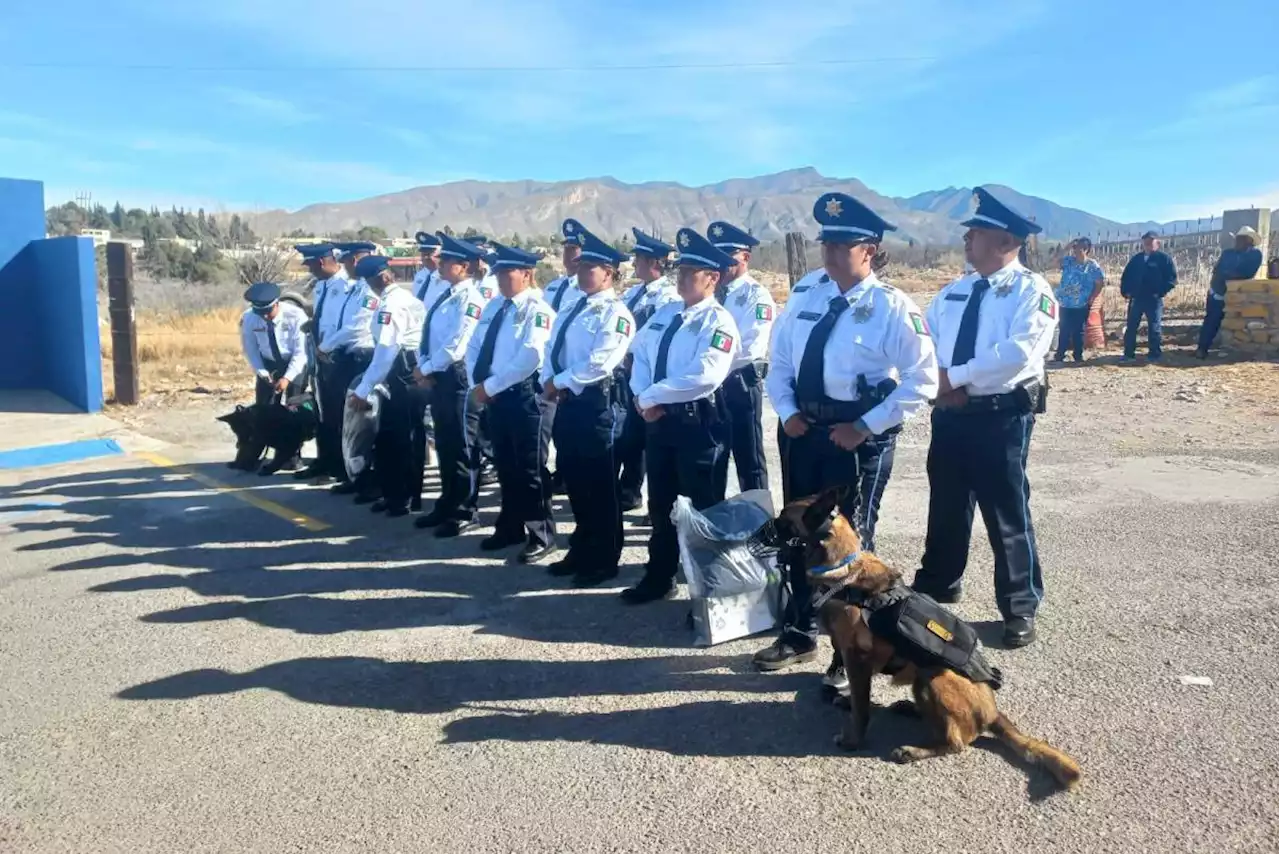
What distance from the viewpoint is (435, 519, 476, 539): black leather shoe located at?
7.01m

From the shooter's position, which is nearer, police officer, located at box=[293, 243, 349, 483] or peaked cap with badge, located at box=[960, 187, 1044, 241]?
peaked cap with badge, located at box=[960, 187, 1044, 241]

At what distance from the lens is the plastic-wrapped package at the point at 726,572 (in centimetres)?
481

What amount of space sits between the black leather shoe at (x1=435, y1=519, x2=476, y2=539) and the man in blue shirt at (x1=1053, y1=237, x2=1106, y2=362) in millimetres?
11482

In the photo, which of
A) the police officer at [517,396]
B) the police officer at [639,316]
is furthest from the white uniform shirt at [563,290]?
the police officer at [517,396]

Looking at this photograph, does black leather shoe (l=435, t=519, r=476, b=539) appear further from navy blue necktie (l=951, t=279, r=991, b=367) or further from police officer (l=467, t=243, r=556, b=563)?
navy blue necktie (l=951, t=279, r=991, b=367)

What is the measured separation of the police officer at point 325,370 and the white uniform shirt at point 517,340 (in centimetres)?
234

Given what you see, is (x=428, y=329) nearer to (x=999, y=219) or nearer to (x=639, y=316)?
(x=639, y=316)

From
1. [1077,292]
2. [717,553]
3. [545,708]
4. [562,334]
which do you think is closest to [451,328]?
[562,334]

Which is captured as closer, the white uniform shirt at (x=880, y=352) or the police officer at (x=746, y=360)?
the white uniform shirt at (x=880, y=352)

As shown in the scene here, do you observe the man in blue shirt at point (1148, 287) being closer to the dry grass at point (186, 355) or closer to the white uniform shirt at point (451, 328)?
the white uniform shirt at point (451, 328)

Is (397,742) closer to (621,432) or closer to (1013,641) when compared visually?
(1013,641)

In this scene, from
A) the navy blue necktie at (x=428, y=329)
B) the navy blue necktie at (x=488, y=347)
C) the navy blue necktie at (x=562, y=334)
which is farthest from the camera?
the navy blue necktie at (x=428, y=329)

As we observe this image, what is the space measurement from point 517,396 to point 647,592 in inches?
65.8

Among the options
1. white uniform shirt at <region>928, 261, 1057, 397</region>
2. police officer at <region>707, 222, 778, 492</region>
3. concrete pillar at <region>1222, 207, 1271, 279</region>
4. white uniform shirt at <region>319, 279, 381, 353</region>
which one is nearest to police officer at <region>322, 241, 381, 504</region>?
white uniform shirt at <region>319, 279, 381, 353</region>
